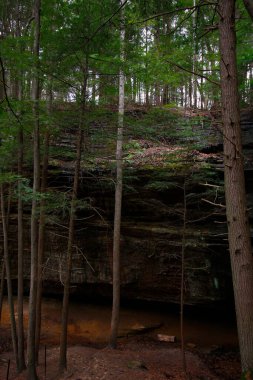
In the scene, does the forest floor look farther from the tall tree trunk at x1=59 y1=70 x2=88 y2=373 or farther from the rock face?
the rock face

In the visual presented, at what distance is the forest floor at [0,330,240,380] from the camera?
825 centimetres

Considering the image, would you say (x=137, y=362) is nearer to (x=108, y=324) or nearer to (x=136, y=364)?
(x=136, y=364)

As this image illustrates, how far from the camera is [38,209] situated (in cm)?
777

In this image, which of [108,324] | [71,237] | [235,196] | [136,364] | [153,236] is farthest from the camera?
[108,324]

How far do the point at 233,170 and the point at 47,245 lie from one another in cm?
1053

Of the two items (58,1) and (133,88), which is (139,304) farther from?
(58,1)

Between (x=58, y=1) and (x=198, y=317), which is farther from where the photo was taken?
(x=198, y=317)

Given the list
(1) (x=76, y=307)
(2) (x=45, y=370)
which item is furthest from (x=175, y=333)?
(2) (x=45, y=370)

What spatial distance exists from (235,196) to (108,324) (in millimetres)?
9994

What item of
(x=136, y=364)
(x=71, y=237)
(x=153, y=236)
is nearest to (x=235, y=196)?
(x=71, y=237)

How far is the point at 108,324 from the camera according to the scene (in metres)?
12.6

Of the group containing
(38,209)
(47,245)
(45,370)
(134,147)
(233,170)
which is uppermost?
(134,147)

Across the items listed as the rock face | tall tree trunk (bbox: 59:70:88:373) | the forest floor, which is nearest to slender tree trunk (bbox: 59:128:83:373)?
tall tree trunk (bbox: 59:70:88:373)

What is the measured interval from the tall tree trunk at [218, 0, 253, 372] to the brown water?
8598 mm
